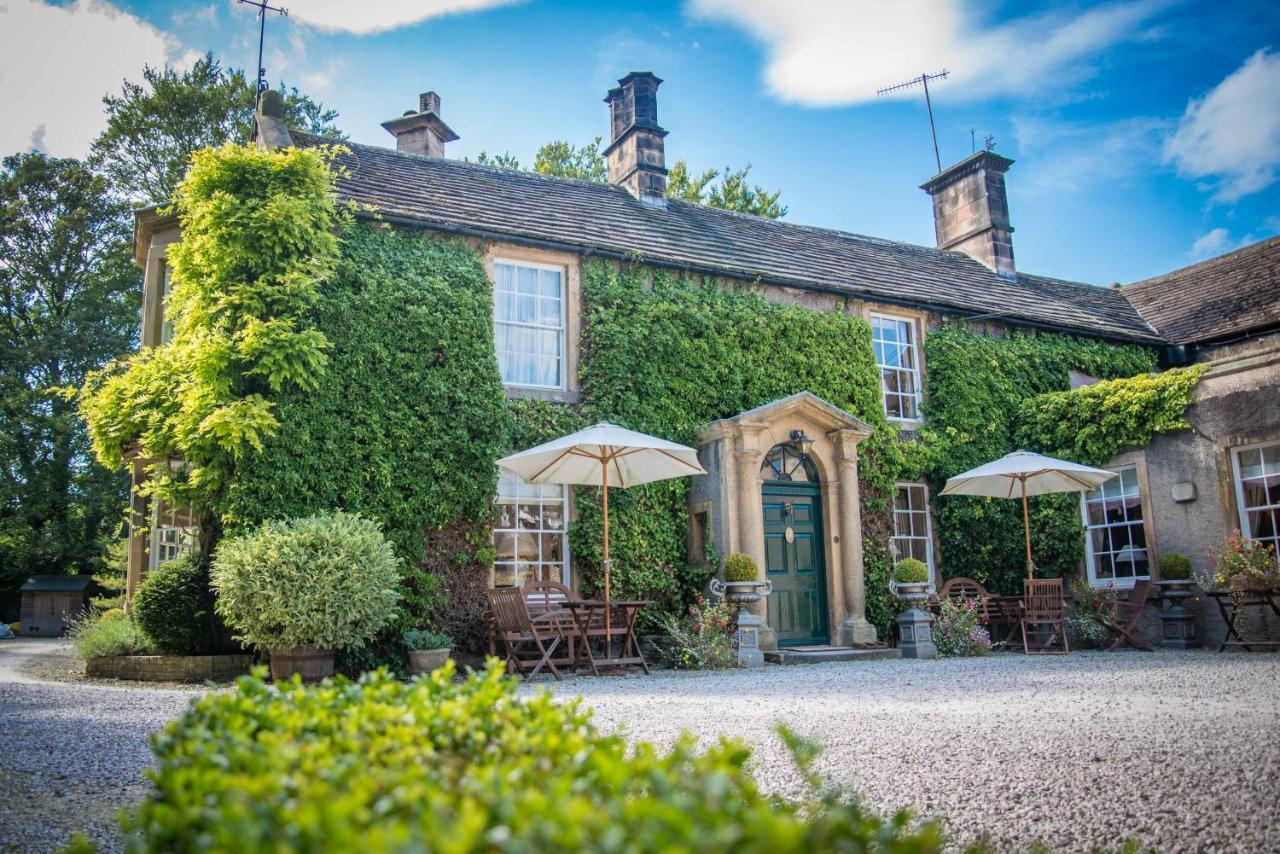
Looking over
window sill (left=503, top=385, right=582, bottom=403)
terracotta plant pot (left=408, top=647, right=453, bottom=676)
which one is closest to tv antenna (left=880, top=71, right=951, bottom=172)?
window sill (left=503, top=385, right=582, bottom=403)

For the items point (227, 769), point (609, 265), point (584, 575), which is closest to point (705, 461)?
point (584, 575)

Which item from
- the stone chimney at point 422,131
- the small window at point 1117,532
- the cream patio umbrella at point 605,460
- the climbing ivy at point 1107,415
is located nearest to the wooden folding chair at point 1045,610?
the small window at point 1117,532

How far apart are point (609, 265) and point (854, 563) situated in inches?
224

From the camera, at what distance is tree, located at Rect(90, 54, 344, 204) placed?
85.8ft

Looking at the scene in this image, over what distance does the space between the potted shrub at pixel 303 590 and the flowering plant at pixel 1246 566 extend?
10823 mm

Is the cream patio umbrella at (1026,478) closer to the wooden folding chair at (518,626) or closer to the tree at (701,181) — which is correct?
the wooden folding chair at (518,626)

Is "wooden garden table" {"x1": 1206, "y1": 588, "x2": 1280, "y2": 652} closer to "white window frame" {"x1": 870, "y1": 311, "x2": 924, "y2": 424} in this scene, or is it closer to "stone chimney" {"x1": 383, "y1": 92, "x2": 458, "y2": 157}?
"white window frame" {"x1": 870, "y1": 311, "x2": 924, "y2": 424}

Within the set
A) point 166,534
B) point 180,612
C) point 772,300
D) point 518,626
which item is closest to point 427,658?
point 518,626

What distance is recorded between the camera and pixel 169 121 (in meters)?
26.4

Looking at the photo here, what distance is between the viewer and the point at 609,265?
13234 mm

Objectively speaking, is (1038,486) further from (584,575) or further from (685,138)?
(685,138)

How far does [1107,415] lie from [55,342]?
27.9m

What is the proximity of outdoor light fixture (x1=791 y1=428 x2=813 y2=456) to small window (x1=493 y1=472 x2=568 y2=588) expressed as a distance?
11.3 feet

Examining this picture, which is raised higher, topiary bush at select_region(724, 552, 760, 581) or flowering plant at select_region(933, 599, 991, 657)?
topiary bush at select_region(724, 552, 760, 581)
